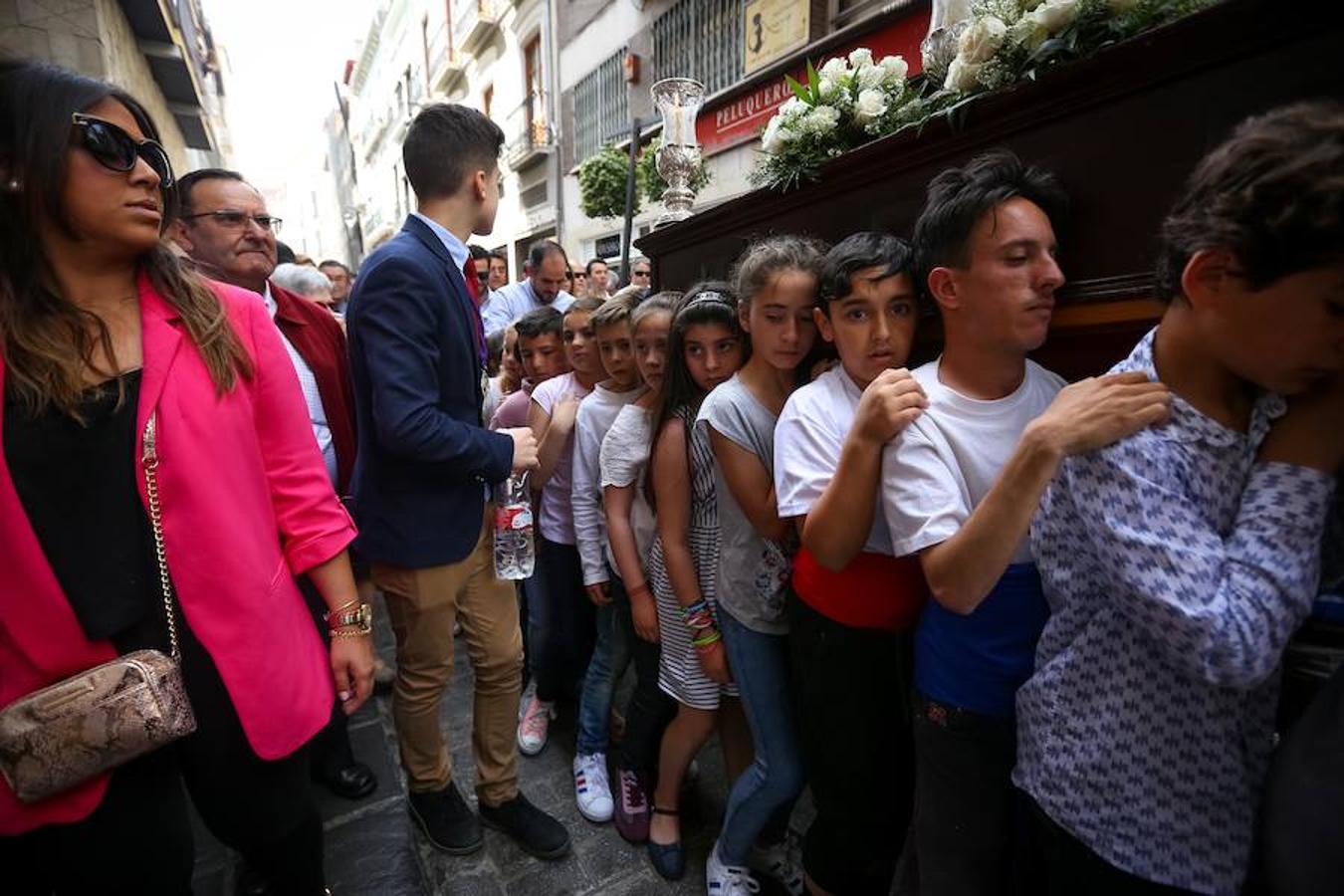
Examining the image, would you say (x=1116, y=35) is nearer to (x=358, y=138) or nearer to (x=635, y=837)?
(x=635, y=837)

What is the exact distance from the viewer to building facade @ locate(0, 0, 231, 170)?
172 inches

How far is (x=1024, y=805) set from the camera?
1158 mm

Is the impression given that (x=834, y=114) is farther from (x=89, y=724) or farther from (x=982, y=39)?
(x=89, y=724)

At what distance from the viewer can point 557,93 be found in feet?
40.7

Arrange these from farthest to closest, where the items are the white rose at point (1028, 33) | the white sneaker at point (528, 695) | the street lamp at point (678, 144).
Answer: the street lamp at point (678, 144) < the white sneaker at point (528, 695) < the white rose at point (1028, 33)

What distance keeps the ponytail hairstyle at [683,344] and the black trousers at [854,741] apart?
73 cm

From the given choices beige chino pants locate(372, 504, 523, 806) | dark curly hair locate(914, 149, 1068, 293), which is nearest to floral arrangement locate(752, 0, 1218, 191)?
dark curly hair locate(914, 149, 1068, 293)

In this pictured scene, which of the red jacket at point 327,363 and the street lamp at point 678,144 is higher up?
the street lamp at point 678,144

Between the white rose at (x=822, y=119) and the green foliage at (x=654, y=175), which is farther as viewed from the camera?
the green foliage at (x=654, y=175)

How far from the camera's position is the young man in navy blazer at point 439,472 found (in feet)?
5.72

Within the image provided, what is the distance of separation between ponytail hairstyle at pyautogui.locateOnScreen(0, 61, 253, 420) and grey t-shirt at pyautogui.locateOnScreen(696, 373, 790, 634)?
1.30 meters

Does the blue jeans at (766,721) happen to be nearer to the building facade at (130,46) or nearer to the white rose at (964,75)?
the white rose at (964,75)

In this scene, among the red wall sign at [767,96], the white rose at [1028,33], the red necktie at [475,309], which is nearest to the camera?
the white rose at [1028,33]

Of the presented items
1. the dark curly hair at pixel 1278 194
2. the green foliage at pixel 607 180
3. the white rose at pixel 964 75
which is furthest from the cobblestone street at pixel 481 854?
the green foliage at pixel 607 180
